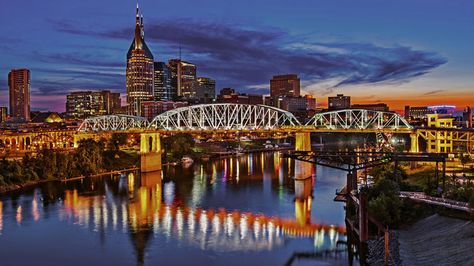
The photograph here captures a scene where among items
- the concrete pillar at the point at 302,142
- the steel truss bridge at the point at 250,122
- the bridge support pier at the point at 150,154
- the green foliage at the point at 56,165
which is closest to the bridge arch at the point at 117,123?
the steel truss bridge at the point at 250,122

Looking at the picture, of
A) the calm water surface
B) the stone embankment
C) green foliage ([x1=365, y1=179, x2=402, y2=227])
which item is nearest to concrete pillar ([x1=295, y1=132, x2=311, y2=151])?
the calm water surface

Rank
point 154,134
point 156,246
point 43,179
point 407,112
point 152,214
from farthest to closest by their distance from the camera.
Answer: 1. point 407,112
2. point 154,134
3. point 43,179
4. point 152,214
5. point 156,246

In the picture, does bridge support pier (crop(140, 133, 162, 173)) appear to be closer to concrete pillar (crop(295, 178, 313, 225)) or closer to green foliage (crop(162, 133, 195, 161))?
green foliage (crop(162, 133, 195, 161))

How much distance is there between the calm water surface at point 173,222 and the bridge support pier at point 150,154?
39.8 ft

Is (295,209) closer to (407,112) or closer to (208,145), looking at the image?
(208,145)

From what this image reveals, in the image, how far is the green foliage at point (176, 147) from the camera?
88750 millimetres

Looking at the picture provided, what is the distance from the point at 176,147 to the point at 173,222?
55296 mm

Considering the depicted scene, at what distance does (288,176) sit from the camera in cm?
6400

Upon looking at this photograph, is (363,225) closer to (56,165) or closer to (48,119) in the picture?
(56,165)

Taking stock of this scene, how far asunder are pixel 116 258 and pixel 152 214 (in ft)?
38.2

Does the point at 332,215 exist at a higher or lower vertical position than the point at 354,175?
lower

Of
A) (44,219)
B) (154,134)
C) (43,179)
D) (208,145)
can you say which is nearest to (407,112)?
(208,145)

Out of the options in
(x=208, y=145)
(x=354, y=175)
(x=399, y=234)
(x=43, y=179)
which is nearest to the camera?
(x=399, y=234)

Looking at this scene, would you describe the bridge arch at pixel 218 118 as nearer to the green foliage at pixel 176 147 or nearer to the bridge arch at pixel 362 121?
the bridge arch at pixel 362 121
